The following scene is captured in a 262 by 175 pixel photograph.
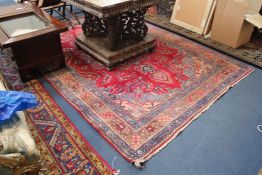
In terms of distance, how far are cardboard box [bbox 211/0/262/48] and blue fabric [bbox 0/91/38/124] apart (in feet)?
8.63

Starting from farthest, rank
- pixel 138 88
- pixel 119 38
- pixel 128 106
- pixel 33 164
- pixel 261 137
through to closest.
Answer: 1. pixel 119 38
2. pixel 138 88
3. pixel 128 106
4. pixel 261 137
5. pixel 33 164

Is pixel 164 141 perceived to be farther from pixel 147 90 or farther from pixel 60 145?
pixel 60 145

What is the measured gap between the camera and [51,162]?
172cm

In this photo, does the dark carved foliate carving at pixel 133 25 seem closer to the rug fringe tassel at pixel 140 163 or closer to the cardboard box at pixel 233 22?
the cardboard box at pixel 233 22

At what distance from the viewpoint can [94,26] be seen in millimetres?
2967

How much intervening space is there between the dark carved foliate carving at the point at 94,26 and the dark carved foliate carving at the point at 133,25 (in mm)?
241

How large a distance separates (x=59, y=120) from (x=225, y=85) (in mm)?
1712

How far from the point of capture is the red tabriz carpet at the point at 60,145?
1.67 m

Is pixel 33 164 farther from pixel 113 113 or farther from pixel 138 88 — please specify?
pixel 138 88

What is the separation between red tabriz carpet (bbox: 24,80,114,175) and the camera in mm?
1675

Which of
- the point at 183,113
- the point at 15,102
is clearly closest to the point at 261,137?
the point at 183,113

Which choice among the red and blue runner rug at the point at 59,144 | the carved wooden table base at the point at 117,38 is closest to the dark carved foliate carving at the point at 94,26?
the carved wooden table base at the point at 117,38

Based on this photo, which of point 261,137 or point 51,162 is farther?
point 261,137

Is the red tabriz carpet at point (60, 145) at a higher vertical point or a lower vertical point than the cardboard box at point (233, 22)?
lower
